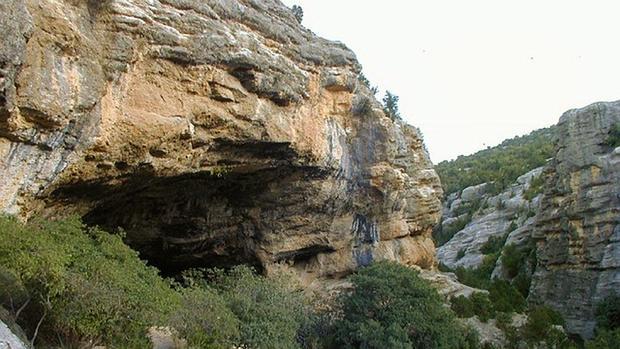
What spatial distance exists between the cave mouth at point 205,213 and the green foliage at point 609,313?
14.9 m

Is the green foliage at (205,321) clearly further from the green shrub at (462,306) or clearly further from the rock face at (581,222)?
the rock face at (581,222)

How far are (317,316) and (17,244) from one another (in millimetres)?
11701

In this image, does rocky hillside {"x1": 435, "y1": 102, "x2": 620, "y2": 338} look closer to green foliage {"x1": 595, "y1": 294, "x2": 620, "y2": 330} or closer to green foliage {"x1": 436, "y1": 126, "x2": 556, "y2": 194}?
green foliage {"x1": 595, "y1": 294, "x2": 620, "y2": 330}

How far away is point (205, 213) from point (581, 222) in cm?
2138

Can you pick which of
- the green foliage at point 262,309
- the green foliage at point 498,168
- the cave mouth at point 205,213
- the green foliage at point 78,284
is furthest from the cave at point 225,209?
the green foliage at point 498,168

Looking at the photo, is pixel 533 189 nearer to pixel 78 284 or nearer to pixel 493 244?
pixel 493 244

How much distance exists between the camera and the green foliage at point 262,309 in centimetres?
1631

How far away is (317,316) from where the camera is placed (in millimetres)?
20625

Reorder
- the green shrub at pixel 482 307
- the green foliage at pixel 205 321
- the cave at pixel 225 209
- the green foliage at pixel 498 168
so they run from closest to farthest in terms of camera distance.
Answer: the green foliage at pixel 205 321 < the cave at pixel 225 209 < the green shrub at pixel 482 307 < the green foliage at pixel 498 168

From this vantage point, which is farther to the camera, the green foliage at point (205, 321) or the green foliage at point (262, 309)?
the green foliage at point (262, 309)

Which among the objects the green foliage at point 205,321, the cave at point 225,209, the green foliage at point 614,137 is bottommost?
the green foliage at point 205,321

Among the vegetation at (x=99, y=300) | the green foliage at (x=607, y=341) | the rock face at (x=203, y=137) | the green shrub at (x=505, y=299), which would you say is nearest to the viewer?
the vegetation at (x=99, y=300)

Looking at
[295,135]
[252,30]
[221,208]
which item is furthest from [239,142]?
[221,208]

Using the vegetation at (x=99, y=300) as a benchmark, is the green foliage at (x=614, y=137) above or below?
above
